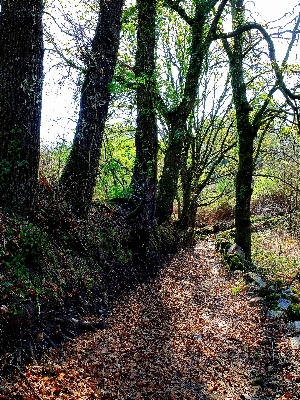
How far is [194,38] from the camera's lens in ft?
35.4

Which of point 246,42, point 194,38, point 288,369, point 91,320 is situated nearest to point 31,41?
point 91,320

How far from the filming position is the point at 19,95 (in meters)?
5.45

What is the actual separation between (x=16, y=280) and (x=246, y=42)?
32.5 ft

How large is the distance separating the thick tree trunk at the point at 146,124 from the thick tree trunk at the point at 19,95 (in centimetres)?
406

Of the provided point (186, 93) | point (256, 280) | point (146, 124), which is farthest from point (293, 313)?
point (186, 93)

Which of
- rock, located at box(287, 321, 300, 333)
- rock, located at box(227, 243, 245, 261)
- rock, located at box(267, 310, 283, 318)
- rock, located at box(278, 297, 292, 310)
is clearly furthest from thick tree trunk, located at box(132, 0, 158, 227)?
rock, located at box(287, 321, 300, 333)

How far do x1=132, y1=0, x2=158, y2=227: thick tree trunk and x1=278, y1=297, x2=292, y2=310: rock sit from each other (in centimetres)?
368

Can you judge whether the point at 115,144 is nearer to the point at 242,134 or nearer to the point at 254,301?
the point at 242,134

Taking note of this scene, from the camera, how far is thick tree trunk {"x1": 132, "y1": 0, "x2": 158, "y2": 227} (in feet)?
30.8

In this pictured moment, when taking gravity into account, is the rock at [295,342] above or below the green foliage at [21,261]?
below

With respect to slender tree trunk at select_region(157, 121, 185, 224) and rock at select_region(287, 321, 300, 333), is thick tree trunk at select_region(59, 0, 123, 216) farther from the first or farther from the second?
slender tree trunk at select_region(157, 121, 185, 224)

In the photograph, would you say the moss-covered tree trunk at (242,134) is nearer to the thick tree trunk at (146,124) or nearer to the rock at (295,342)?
the thick tree trunk at (146,124)

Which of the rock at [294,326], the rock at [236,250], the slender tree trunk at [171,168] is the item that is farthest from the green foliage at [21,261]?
the rock at [236,250]

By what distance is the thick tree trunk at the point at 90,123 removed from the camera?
277 inches
